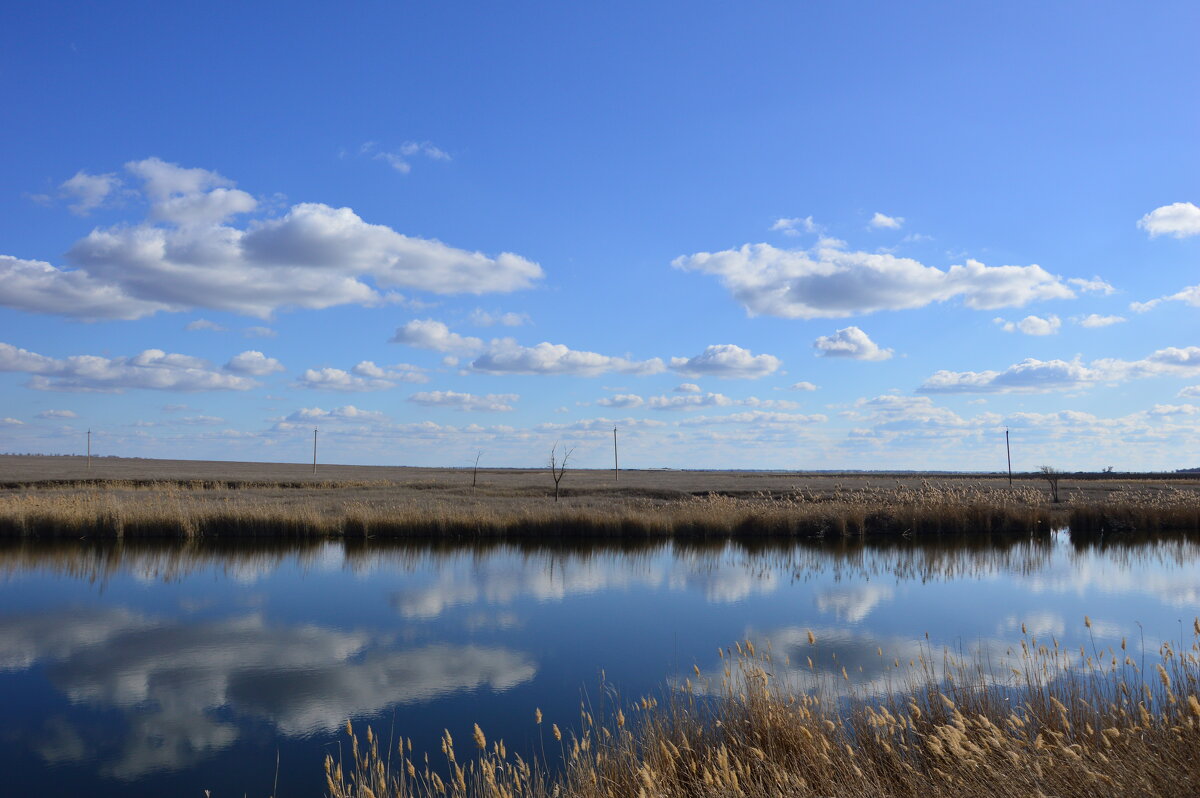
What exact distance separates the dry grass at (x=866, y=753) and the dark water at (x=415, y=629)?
159 centimetres

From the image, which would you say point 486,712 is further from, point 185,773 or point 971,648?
point 971,648

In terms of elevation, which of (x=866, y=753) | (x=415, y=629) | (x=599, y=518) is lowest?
(x=415, y=629)

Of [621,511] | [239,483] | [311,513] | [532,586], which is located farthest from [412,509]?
[239,483]

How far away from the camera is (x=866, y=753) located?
574 cm

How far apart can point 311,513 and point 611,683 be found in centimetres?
1834

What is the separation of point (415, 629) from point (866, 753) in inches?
361

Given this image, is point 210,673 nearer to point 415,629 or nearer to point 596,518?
point 415,629

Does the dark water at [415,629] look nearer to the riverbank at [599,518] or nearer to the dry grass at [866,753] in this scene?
the dry grass at [866,753]

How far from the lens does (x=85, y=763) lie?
7.62 m

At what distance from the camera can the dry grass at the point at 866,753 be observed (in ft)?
13.7

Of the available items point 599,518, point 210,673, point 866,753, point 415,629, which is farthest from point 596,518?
point 866,753

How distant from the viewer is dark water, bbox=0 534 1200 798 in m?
8.26

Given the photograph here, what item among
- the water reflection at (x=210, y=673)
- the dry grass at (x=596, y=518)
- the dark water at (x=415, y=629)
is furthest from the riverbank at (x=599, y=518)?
the water reflection at (x=210, y=673)

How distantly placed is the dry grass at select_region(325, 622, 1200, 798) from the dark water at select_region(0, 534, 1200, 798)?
5.22ft
